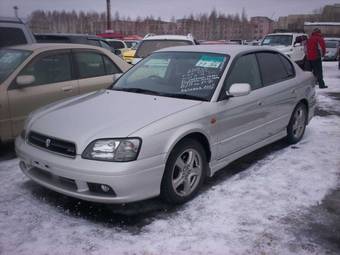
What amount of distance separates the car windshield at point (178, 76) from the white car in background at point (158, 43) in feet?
16.3

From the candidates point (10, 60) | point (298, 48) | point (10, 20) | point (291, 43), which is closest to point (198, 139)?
point (10, 60)

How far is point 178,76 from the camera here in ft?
14.6

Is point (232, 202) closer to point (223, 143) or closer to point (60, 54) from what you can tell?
point (223, 143)

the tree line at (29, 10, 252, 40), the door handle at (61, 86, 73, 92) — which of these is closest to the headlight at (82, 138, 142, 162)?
the door handle at (61, 86, 73, 92)

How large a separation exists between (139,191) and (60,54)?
3.24 meters

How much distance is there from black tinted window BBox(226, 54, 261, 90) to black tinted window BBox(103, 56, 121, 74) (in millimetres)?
2561

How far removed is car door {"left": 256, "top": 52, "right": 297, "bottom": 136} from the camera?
497cm

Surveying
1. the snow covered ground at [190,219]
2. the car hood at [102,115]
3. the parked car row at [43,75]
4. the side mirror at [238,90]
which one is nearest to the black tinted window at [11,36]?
the parked car row at [43,75]

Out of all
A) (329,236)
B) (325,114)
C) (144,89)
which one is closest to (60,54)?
(144,89)

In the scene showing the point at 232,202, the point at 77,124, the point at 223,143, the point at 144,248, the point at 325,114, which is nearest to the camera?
the point at 144,248

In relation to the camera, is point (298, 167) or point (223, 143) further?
point (298, 167)

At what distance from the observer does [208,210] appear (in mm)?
3699

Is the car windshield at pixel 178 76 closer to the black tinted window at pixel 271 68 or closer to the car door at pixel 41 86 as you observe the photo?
the black tinted window at pixel 271 68

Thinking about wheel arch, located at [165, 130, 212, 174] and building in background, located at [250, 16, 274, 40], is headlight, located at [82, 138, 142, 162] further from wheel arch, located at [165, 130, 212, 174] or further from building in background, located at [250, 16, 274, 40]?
building in background, located at [250, 16, 274, 40]
